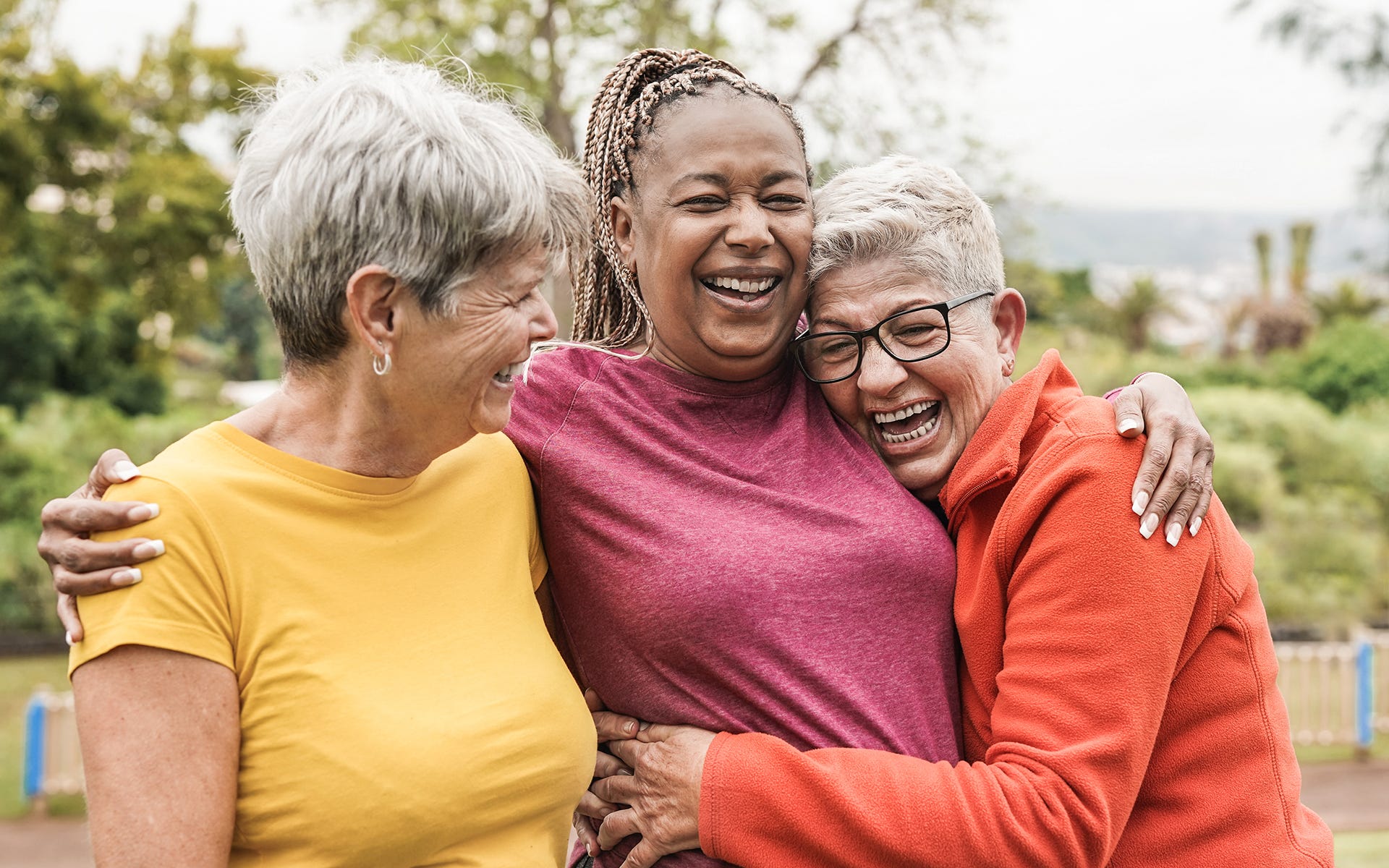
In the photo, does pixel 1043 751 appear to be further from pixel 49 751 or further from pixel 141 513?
pixel 49 751

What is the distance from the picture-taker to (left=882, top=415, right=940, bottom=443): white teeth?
7.77 feet

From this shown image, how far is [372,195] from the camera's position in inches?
69.2

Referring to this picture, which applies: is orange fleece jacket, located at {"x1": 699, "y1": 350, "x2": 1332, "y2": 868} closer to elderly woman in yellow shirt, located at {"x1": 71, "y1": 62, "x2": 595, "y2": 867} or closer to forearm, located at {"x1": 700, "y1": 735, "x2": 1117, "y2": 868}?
forearm, located at {"x1": 700, "y1": 735, "x2": 1117, "y2": 868}

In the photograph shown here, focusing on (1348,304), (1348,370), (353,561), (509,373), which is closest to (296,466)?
(353,561)

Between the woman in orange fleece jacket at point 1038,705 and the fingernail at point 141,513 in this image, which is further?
the woman in orange fleece jacket at point 1038,705

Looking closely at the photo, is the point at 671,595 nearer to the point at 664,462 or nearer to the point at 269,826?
the point at 664,462

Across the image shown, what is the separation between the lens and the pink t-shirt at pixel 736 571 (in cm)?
209

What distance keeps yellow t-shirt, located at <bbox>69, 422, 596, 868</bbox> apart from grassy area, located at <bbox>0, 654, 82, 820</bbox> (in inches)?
374

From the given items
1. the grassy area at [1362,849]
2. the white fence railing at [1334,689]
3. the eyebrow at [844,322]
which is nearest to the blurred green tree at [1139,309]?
the white fence railing at [1334,689]

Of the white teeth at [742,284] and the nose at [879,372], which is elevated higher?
the white teeth at [742,284]

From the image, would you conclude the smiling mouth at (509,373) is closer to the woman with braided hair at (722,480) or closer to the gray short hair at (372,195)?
the gray short hair at (372,195)

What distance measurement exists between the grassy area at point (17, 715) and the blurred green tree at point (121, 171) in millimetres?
4083

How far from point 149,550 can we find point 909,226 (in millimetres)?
1505

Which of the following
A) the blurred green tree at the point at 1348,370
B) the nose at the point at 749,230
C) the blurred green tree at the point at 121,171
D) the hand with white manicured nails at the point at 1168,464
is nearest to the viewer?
the hand with white manicured nails at the point at 1168,464
